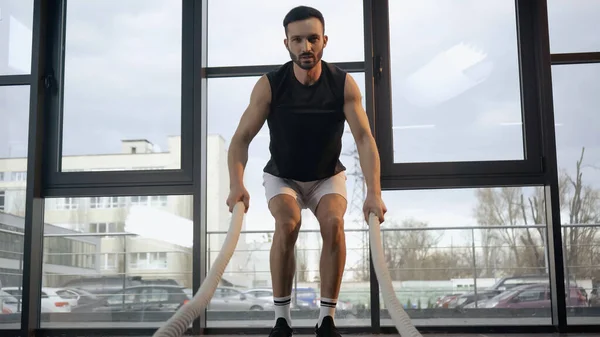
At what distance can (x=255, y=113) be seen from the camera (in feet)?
9.34

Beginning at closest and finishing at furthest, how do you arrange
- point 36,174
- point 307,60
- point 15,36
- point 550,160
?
point 307,60 < point 550,160 < point 36,174 < point 15,36

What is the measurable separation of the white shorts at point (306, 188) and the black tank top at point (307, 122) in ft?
0.08

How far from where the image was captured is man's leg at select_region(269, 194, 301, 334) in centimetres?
267

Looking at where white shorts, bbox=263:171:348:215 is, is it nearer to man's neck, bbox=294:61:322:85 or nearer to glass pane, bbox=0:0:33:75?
man's neck, bbox=294:61:322:85

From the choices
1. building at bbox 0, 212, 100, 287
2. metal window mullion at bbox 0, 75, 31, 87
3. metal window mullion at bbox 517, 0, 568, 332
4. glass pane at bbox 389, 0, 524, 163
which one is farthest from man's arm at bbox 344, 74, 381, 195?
metal window mullion at bbox 0, 75, 31, 87

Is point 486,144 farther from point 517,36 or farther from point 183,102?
point 183,102

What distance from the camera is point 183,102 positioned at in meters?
4.21

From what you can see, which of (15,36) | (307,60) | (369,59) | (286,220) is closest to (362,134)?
(307,60)

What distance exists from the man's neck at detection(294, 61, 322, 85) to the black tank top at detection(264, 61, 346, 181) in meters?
0.01

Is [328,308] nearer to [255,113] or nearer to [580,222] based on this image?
[255,113]

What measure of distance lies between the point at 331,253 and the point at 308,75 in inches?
27.9

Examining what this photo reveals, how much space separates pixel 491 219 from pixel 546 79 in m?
0.85

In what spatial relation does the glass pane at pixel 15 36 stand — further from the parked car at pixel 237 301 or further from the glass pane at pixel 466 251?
the glass pane at pixel 466 251

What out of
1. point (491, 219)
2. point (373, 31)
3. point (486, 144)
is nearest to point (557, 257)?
point (491, 219)
